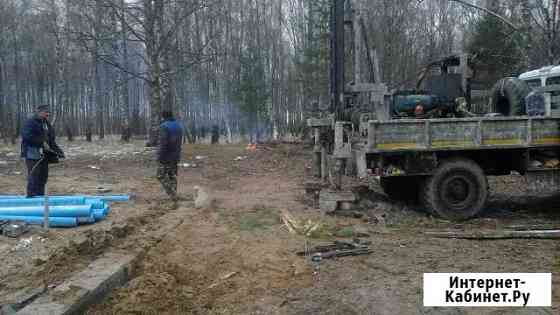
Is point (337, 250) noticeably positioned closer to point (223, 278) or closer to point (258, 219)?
point (223, 278)

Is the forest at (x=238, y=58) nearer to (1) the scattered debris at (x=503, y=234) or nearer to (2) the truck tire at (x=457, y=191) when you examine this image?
(2) the truck tire at (x=457, y=191)

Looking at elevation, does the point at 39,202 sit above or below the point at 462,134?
below

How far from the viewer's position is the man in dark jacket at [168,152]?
31.8ft

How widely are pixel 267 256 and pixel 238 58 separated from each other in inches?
938

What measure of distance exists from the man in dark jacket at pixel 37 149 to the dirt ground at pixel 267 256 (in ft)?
4.34

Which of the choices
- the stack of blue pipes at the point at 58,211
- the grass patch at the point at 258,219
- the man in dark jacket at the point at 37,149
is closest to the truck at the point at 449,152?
the grass patch at the point at 258,219

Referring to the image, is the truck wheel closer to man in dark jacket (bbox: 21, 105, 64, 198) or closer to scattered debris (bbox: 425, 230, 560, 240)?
scattered debris (bbox: 425, 230, 560, 240)

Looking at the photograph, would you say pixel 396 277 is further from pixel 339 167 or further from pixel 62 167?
pixel 62 167

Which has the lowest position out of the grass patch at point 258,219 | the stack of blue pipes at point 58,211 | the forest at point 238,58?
the grass patch at point 258,219

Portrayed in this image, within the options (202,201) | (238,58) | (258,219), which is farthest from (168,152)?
(238,58)

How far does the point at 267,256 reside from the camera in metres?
6.03

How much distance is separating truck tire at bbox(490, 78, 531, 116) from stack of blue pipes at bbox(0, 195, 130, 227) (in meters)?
7.19

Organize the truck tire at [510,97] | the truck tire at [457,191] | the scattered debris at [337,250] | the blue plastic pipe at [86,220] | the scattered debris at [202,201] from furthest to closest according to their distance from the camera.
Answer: the scattered debris at [202,201] → the truck tire at [510,97] → the truck tire at [457,191] → the blue plastic pipe at [86,220] → the scattered debris at [337,250]

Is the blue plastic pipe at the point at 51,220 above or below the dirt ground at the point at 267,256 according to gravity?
above
